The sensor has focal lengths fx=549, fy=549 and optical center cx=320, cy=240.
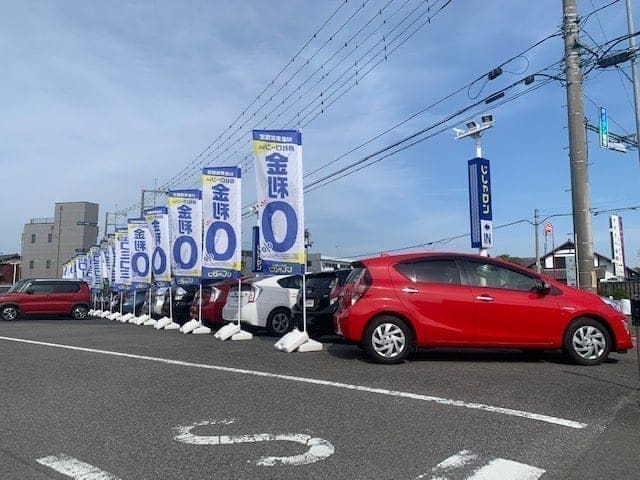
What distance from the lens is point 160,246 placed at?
19266 millimetres

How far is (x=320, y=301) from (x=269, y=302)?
2038 millimetres

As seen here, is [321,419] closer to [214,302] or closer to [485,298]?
[485,298]

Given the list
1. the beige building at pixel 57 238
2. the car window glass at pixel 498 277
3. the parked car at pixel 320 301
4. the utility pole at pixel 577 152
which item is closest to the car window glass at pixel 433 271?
the car window glass at pixel 498 277

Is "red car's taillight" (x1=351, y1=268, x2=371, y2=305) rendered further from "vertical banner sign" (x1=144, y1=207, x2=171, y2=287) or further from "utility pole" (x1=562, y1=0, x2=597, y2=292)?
"vertical banner sign" (x1=144, y1=207, x2=171, y2=287)

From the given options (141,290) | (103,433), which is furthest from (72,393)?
(141,290)

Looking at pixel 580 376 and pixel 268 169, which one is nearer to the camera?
pixel 580 376

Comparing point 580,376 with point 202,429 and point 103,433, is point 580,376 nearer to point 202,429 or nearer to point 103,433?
point 202,429

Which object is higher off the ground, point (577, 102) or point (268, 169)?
Result: point (577, 102)

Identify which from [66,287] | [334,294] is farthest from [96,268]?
[334,294]

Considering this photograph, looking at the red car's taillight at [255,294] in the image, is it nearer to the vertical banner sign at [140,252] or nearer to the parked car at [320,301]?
the parked car at [320,301]

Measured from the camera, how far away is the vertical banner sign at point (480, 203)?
42.2ft

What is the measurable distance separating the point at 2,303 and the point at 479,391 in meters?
22.4

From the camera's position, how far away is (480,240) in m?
12.8

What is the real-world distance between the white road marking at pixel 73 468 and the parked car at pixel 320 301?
6.44 metres
